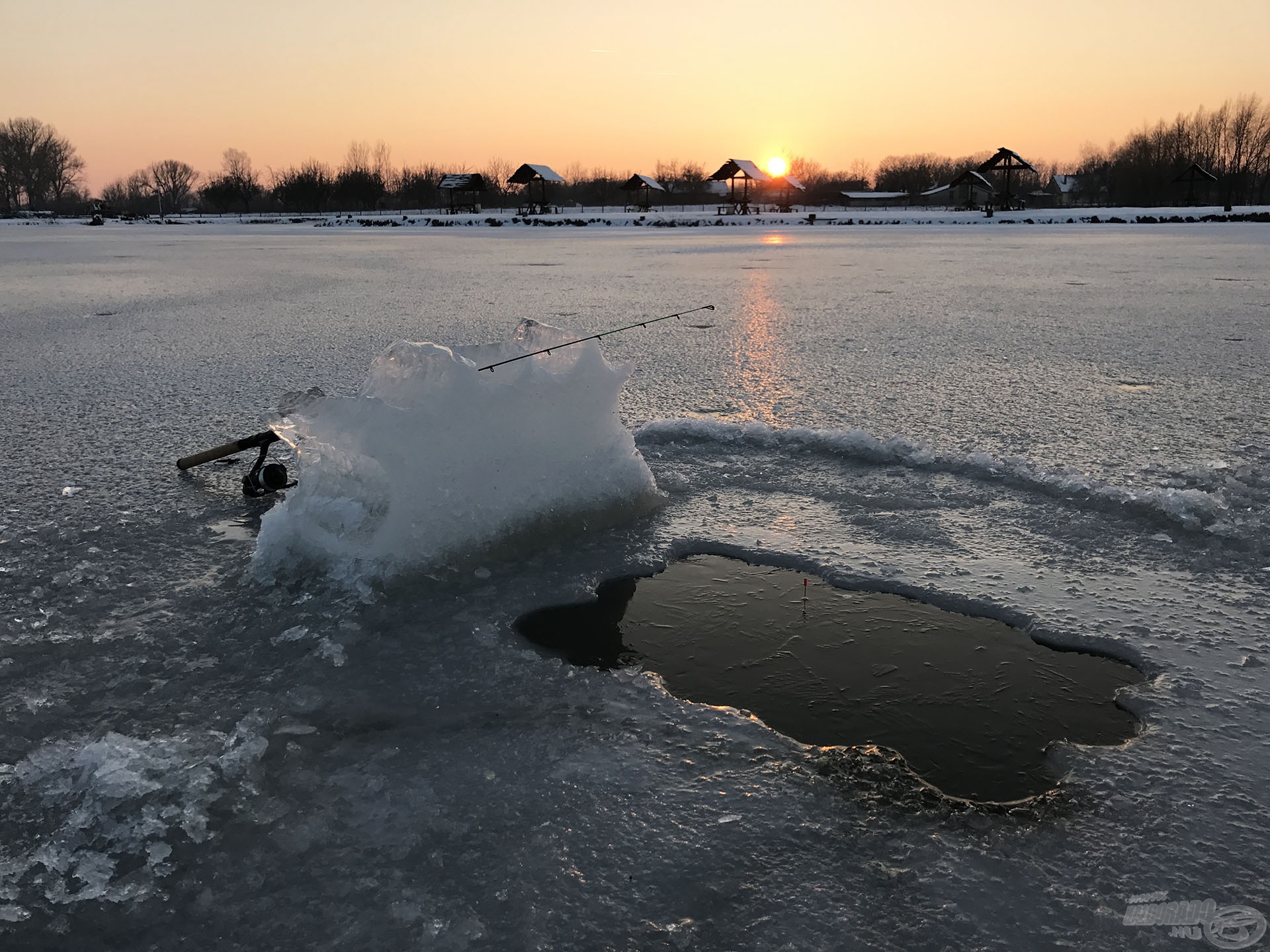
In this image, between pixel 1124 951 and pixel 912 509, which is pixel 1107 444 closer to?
pixel 912 509

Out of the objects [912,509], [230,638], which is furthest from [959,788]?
[230,638]

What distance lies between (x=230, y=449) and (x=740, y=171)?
60372 millimetres

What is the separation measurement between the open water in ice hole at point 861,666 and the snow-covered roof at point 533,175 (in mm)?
62239

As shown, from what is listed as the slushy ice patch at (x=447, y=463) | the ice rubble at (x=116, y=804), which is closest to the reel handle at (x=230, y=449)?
the slushy ice patch at (x=447, y=463)

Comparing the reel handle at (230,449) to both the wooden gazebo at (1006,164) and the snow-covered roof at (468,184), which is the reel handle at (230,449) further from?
the snow-covered roof at (468,184)

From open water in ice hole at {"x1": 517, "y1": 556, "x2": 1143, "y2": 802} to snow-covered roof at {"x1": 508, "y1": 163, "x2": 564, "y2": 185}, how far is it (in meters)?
62.2

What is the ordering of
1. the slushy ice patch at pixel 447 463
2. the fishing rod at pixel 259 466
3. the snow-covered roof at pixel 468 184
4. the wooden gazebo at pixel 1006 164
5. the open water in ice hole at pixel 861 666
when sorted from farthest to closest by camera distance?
the snow-covered roof at pixel 468 184 → the wooden gazebo at pixel 1006 164 → the fishing rod at pixel 259 466 → the slushy ice patch at pixel 447 463 → the open water in ice hole at pixel 861 666

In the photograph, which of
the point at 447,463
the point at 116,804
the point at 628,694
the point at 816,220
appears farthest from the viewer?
the point at 816,220

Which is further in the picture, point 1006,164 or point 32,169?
point 32,169

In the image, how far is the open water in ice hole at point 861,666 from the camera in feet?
8.16

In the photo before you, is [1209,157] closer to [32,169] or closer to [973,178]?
[973,178]

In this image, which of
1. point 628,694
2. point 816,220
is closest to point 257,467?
point 628,694

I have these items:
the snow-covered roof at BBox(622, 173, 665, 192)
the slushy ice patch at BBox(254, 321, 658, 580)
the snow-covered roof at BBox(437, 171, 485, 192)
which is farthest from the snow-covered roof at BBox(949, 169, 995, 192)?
the slushy ice patch at BBox(254, 321, 658, 580)

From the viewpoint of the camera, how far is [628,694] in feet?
9.10
